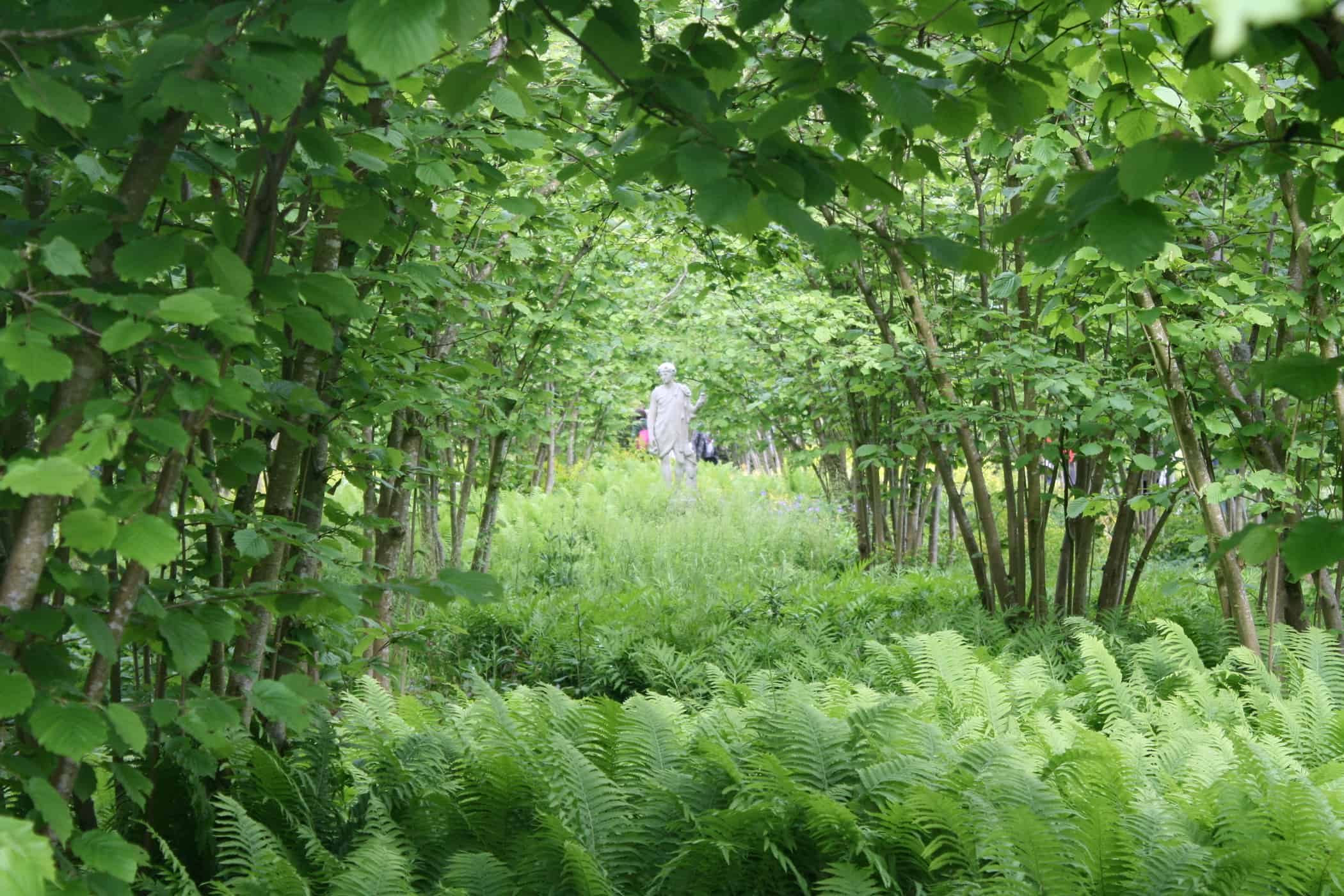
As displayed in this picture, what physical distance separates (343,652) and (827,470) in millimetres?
7673

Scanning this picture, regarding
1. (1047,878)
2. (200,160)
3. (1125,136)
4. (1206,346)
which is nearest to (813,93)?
(1125,136)

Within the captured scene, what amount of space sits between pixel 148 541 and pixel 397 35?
72 cm

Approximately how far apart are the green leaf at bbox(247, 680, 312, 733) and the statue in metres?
12.6

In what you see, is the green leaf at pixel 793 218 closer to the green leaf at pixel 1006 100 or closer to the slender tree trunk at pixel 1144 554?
the green leaf at pixel 1006 100

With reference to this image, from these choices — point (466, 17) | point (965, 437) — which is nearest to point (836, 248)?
point (466, 17)

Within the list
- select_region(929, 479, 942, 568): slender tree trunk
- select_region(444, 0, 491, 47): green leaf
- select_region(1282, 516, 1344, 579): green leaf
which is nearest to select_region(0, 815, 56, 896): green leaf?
select_region(444, 0, 491, 47): green leaf

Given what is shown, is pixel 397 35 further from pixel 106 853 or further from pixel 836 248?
pixel 106 853

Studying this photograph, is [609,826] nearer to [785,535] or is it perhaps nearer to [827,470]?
[785,535]

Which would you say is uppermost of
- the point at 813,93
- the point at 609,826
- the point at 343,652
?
the point at 813,93

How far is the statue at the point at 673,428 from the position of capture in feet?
48.1

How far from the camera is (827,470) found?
35.3 feet

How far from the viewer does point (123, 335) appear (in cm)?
130

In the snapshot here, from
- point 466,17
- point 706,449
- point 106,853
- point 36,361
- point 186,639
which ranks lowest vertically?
point 106,853

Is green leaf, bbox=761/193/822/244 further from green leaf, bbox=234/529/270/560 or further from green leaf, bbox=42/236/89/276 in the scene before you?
green leaf, bbox=234/529/270/560
